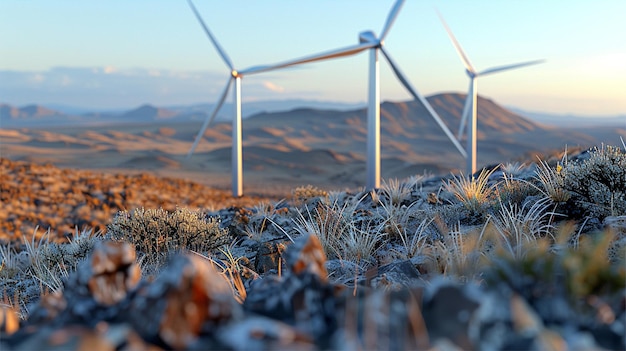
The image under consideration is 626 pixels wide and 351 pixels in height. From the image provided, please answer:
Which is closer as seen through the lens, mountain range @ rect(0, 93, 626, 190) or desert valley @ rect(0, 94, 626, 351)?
desert valley @ rect(0, 94, 626, 351)

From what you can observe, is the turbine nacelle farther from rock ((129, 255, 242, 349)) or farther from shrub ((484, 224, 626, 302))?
rock ((129, 255, 242, 349))

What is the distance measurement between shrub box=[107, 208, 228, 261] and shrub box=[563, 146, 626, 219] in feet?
18.0

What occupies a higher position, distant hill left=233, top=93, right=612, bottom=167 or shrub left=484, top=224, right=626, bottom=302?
distant hill left=233, top=93, right=612, bottom=167

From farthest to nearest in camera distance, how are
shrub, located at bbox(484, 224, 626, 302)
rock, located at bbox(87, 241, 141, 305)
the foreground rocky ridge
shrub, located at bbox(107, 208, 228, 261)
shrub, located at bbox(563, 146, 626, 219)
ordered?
shrub, located at bbox(107, 208, 228, 261), shrub, located at bbox(563, 146, 626, 219), rock, located at bbox(87, 241, 141, 305), shrub, located at bbox(484, 224, 626, 302), the foreground rocky ridge

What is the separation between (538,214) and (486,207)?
3.80ft

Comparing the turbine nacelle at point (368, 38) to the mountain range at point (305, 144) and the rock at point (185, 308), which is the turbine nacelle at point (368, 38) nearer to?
the mountain range at point (305, 144)

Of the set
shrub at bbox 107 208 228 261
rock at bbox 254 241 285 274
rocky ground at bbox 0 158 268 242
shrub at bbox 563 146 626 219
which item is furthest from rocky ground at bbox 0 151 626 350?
rocky ground at bbox 0 158 268 242

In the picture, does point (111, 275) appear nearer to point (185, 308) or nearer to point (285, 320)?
point (185, 308)

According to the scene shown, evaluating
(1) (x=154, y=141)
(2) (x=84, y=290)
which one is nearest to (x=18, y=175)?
(2) (x=84, y=290)

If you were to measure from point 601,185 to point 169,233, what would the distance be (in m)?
6.58

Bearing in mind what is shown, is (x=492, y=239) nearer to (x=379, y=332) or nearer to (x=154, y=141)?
(x=379, y=332)

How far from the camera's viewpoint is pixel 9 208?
61.5 ft

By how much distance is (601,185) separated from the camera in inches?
298

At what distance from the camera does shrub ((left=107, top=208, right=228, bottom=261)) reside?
29.7 ft
